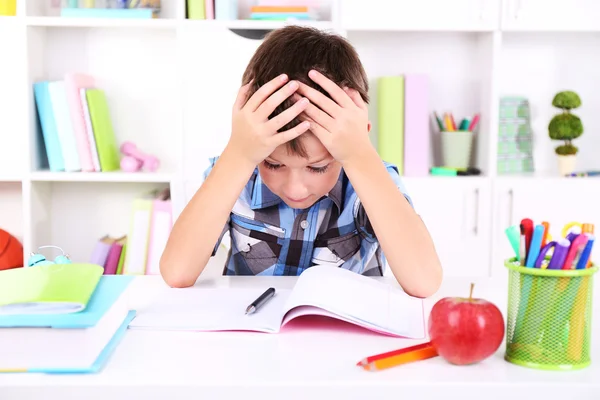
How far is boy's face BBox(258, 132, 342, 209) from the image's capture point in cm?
110

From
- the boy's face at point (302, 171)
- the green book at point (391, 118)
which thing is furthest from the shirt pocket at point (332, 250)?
the green book at point (391, 118)

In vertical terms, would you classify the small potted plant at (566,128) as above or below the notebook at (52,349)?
above

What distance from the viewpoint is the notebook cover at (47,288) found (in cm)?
75

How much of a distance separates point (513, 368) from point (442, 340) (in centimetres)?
8

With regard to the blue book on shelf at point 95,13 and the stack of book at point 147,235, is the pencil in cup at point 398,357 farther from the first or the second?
the blue book on shelf at point 95,13

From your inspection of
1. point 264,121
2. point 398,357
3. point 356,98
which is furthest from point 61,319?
point 356,98

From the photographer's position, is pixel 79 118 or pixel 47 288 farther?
pixel 79 118

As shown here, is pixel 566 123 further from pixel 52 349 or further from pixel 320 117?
pixel 52 349

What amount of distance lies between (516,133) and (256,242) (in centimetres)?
156

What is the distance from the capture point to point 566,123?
2.53 meters

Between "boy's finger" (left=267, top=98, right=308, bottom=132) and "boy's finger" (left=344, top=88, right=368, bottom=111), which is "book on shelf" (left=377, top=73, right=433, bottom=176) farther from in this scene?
"boy's finger" (left=267, top=98, right=308, bottom=132)

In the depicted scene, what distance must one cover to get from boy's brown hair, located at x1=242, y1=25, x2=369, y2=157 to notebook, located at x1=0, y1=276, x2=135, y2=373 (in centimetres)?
46

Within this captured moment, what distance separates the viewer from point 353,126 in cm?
106

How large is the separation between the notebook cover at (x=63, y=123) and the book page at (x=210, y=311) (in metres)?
1.52
